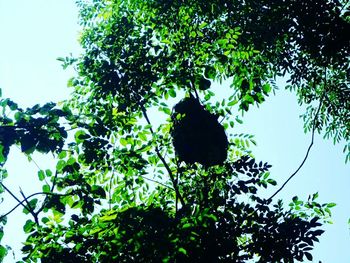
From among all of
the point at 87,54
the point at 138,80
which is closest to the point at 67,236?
the point at 138,80

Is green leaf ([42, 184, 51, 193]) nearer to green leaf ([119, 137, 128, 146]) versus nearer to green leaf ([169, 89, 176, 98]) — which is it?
green leaf ([119, 137, 128, 146])

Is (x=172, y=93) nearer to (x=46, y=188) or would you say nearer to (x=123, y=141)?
(x=123, y=141)

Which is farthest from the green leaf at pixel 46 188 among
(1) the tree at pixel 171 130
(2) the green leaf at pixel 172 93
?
(2) the green leaf at pixel 172 93

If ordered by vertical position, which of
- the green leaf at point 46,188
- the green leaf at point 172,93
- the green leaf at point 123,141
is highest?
the green leaf at point 172,93

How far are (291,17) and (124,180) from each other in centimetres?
583

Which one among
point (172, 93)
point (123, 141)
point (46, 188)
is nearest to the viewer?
point (46, 188)

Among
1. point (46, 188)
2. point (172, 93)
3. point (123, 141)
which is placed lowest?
point (46, 188)

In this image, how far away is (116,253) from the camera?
12.3 ft

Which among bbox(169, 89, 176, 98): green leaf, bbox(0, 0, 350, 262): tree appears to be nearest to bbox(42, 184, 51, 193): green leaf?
bbox(0, 0, 350, 262): tree

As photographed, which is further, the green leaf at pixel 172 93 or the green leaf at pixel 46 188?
the green leaf at pixel 172 93

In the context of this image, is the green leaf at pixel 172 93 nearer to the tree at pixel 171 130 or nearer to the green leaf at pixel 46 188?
the tree at pixel 171 130

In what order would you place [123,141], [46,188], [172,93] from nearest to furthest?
[46,188]
[123,141]
[172,93]

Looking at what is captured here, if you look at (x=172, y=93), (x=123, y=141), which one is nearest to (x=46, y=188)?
(x=123, y=141)

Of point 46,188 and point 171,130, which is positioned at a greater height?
point 171,130
